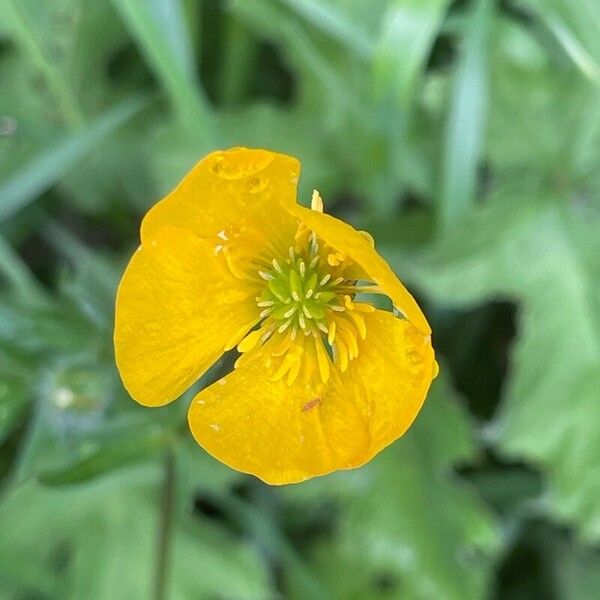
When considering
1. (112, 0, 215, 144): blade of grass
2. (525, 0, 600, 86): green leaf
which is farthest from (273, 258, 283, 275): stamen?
(525, 0, 600, 86): green leaf

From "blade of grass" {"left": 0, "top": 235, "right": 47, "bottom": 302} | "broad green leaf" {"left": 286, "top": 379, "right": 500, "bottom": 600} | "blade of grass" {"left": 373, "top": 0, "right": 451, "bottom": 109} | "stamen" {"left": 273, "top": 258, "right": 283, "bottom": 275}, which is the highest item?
"stamen" {"left": 273, "top": 258, "right": 283, "bottom": 275}

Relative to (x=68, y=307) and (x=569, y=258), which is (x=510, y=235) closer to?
(x=569, y=258)

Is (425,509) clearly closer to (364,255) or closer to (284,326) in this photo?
(284,326)

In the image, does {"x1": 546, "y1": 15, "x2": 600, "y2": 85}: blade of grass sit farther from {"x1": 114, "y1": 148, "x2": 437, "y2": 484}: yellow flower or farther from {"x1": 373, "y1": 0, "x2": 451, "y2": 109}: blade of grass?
{"x1": 114, "y1": 148, "x2": 437, "y2": 484}: yellow flower

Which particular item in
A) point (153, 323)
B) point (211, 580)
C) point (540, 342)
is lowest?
point (211, 580)

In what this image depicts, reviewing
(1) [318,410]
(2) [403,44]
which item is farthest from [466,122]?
(1) [318,410]

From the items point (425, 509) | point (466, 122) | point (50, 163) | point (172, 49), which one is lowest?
point (425, 509)

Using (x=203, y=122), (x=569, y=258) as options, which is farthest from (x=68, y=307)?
(x=569, y=258)
